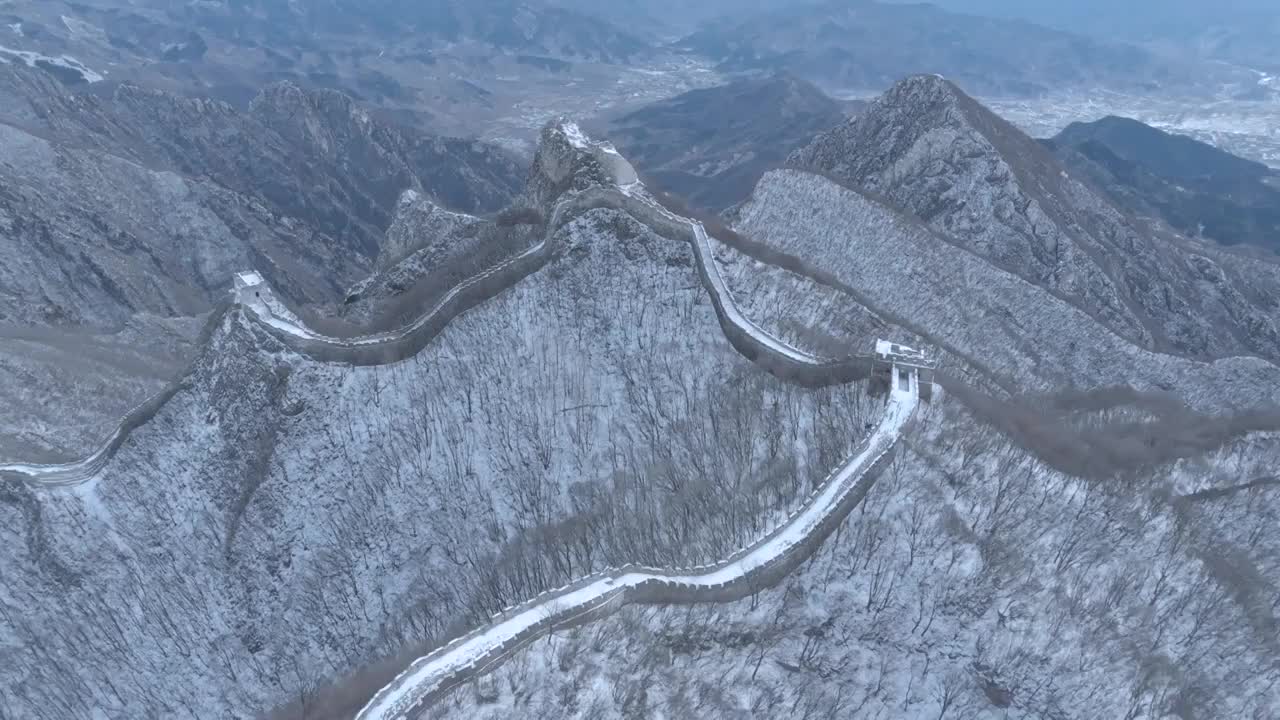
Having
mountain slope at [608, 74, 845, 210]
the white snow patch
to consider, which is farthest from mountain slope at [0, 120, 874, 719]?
mountain slope at [608, 74, 845, 210]

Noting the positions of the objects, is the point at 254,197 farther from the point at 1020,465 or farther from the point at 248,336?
the point at 1020,465

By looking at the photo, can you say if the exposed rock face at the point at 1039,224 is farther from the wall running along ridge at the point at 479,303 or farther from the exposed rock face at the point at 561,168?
the exposed rock face at the point at 561,168

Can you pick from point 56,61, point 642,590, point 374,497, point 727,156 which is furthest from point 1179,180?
point 56,61

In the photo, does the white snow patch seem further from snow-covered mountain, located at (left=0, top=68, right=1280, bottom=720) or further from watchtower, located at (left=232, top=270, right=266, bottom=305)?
watchtower, located at (left=232, top=270, right=266, bottom=305)

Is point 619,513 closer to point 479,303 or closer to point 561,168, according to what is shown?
point 479,303

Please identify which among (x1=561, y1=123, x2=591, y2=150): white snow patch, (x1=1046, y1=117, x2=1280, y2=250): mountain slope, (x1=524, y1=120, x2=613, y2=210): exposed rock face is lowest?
(x1=1046, y1=117, x2=1280, y2=250): mountain slope

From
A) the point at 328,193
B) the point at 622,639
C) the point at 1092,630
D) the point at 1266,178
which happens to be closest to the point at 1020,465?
the point at 1092,630
